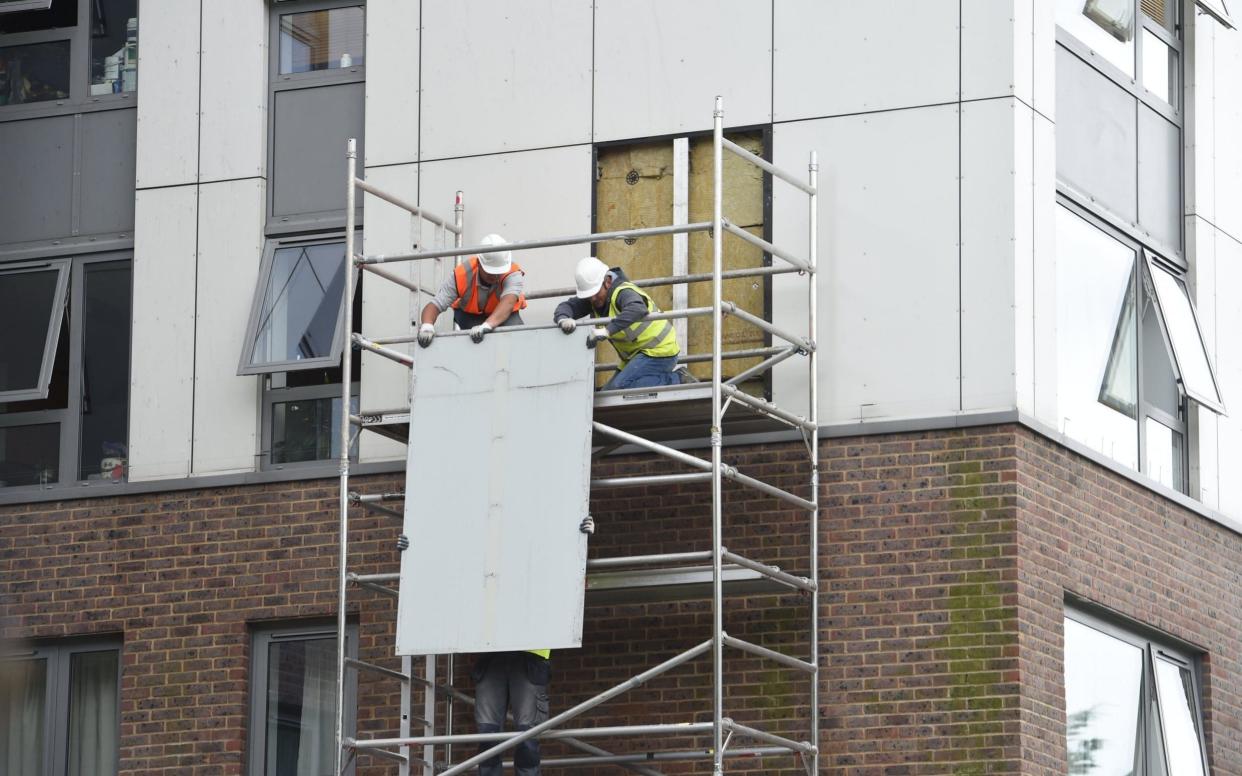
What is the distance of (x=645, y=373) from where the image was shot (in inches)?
683

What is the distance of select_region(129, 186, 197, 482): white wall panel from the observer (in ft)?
64.6

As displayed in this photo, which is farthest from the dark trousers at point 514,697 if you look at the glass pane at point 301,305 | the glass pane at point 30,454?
the glass pane at point 30,454

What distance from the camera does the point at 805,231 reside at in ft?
59.9

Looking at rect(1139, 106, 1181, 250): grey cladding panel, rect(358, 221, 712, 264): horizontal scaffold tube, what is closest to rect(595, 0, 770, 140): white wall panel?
rect(358, 221, 712, 264): horizontal scaffold tube

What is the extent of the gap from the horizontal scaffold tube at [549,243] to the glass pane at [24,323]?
3581 mm

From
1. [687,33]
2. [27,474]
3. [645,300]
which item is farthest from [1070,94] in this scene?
[27,474]

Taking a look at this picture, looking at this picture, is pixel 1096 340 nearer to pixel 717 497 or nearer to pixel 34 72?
pixel 717 497

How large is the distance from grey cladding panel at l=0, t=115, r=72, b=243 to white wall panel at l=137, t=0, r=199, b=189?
846mm

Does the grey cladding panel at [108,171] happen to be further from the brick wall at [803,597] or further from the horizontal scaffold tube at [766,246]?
the horizontal scaffold tube at [766,246]

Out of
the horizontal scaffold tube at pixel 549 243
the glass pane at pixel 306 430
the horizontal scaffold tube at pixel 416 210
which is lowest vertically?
the glass pane at pixel 306 430

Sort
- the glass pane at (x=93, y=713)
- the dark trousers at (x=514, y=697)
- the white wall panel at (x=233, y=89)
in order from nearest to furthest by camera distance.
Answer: the dark trousers at (x=514, y=697) → the glass pane at (x=93, y=713) → the white wall panel at (x=233, y=89)

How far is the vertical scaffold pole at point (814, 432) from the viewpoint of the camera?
56.6ft

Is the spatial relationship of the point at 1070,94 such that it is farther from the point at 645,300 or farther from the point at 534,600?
the point at 534,600

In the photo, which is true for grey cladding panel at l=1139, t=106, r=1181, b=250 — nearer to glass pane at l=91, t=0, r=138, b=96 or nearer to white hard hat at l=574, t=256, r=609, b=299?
white hard hat at l=574, t=256, r=609, b=299
